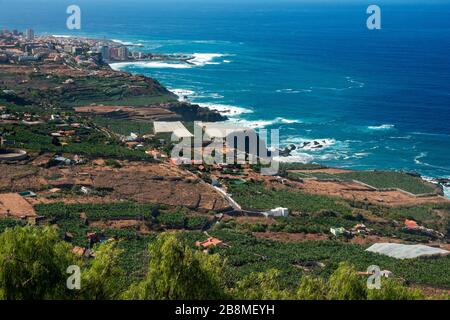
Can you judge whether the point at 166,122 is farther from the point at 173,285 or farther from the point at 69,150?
the point at 173,285

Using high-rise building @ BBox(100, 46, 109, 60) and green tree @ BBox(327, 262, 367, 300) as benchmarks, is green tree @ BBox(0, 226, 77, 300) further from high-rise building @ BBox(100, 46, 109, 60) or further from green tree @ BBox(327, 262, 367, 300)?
high-rise building @ BBox(100, 46, 109, 60)

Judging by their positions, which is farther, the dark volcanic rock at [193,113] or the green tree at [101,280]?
the dark volcanic rock at [193,113]

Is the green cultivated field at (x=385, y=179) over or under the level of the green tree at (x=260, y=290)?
under

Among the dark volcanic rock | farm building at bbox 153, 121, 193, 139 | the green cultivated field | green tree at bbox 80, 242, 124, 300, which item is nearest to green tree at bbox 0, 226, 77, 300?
green tree at bbox 80, 242, 124, 300

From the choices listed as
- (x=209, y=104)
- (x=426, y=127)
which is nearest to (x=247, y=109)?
(x=209, y=104)

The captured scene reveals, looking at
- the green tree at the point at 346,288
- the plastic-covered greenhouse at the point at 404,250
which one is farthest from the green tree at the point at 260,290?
the plastic-covered greenhouse at the point at 404,250

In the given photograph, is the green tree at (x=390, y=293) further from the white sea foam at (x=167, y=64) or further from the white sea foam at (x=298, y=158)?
the white sea foam at (x=167, y=64)

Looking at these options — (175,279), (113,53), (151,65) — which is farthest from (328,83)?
(175,279)

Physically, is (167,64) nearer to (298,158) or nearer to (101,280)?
(298,158)
